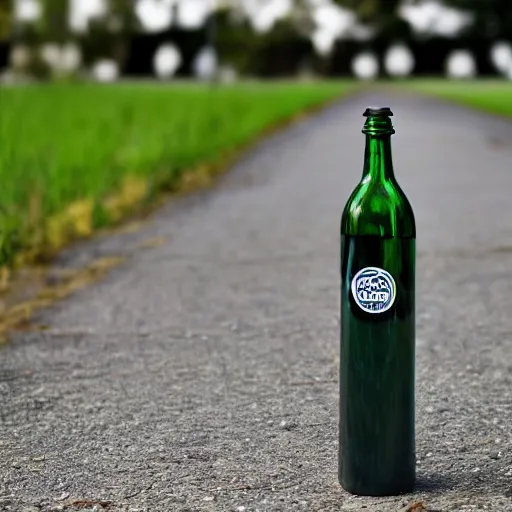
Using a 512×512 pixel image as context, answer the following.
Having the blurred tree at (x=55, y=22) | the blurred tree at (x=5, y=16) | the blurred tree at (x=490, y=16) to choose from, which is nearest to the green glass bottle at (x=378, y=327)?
the blurred tree at (x=5, y=16)

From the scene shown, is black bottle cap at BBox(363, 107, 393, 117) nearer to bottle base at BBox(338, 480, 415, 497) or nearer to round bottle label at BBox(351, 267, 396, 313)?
round bottle label at BBox(351, 267, 396, 313)

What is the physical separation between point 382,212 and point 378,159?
0.37ft

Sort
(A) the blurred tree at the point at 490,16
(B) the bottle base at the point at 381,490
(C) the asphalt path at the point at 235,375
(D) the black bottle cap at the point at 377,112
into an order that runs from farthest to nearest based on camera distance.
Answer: (A) the blurred tree at the point at 490,16 → (C) the asphalt path at the point at 235,375 → (B) the bottle base at the point at 381,490 → (D) the black bottle cap at the point at 377,112

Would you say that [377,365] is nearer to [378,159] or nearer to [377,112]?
[378,159]

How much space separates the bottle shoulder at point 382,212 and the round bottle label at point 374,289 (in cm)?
9

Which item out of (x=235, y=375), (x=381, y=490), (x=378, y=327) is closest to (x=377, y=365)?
(x=378, y=327)

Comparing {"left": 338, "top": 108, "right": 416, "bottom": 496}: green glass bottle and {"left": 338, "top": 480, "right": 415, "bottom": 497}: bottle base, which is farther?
{"left": 338, "top": 480, "right": 415, "bottom": 497}: bottle base

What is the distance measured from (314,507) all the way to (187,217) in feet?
17.4

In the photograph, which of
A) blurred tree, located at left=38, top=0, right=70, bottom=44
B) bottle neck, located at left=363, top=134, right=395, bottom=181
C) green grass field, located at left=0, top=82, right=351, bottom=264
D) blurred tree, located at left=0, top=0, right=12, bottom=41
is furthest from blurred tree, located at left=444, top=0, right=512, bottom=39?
bottle neck, located at left=363, top=134, right=395, bottom=181

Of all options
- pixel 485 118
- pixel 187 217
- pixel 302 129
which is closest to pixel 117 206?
pixel 187 217

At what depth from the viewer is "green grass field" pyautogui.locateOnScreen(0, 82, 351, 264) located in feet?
19.1

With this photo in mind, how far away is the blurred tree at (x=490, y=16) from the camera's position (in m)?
75.0

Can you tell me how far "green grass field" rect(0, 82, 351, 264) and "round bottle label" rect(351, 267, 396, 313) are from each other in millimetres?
2528

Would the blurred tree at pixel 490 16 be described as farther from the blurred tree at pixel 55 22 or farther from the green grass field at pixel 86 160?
the green grass field at pixel 86 160
